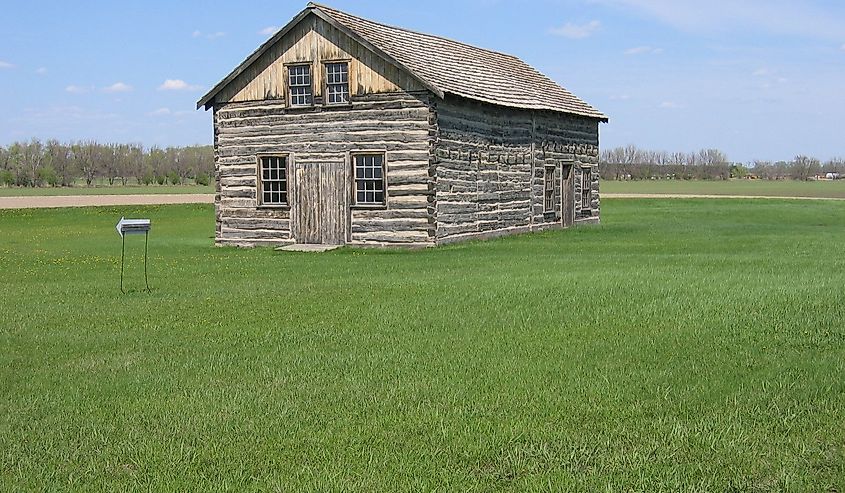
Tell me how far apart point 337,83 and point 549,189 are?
379 inches

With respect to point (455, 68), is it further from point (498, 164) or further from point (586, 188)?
point (586, 188)

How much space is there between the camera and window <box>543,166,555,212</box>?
105 feet

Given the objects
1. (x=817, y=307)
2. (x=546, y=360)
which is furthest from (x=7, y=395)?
(x=817, y=307)

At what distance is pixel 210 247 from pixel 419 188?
250 inches

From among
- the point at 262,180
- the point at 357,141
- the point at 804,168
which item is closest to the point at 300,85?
the point at 357,141

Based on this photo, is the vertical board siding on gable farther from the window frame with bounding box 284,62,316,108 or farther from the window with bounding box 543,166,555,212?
the window with bounding box 543,166,555,212

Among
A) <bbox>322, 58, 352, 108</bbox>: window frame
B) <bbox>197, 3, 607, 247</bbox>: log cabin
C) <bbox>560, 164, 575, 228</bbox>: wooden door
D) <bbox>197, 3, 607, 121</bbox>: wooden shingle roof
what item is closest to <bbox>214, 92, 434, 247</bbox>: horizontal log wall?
<bbox>197, 3, 607, 247</bbox>: log cabin

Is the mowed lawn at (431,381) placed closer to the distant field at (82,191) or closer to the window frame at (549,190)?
the window frame at (549,190)

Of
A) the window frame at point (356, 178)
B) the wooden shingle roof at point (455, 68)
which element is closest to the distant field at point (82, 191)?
the wooden shingle roof at point (455, 68)

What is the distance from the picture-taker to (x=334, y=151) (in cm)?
2566

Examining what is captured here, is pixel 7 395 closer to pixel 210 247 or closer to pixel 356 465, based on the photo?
pixel 356 465

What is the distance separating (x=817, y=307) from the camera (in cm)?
1260

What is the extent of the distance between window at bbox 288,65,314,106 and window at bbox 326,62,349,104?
21.6 inches

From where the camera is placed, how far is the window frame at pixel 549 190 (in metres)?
31.9
